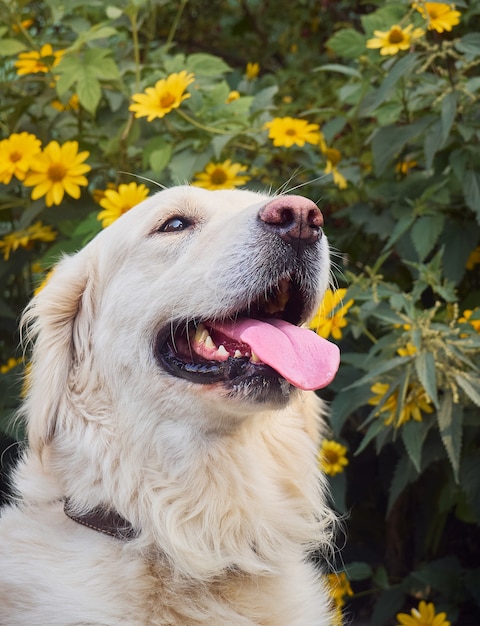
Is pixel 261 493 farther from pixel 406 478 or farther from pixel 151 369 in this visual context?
pixel 406 478

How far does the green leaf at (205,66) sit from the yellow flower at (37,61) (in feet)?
1.76

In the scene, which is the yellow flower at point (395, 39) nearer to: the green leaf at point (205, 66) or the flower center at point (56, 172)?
the green leaf at point (205, 66)

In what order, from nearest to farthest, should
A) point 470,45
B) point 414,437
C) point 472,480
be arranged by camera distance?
point 414,437
point 472,480
point 470,45

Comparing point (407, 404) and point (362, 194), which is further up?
point (362, 194)

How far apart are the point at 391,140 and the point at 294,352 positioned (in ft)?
4.36

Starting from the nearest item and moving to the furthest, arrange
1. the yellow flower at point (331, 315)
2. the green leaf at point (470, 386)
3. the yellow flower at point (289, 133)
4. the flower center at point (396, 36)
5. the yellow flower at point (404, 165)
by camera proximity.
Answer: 1. the green leaf at point (470, 386)
2. the yellow flower at point (331, 315)
3. the flower center at point (396, 36)
4. the yellow flower at point (289, 133)
5. the yellow flower at point (404, 165)

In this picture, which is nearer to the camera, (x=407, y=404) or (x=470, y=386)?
(x=470, y=386)

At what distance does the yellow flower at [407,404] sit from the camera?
112 inches

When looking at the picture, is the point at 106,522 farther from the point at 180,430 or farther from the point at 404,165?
the point at 404,165

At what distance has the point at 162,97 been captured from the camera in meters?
3.26

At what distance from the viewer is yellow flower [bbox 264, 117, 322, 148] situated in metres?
3.38

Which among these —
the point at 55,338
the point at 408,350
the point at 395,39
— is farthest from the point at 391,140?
the point at 55,338

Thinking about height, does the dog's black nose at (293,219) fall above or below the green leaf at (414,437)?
above

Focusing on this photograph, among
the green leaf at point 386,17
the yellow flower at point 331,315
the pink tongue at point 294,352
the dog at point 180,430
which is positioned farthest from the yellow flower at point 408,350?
the green leaf at point 386,17
